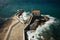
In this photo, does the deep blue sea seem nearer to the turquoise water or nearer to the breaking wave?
the turquoise water

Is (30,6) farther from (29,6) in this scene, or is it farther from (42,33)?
(42,33)

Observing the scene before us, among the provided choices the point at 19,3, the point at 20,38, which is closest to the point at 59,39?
the point at 20,38

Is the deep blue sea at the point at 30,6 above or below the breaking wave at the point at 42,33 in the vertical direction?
above

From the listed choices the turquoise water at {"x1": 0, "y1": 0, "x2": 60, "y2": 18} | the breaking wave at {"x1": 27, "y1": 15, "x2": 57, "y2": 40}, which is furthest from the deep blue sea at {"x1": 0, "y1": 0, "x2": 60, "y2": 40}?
the breaking wave at {"x1": 27, "y1": 15, "x2": 57, "y2": 40}

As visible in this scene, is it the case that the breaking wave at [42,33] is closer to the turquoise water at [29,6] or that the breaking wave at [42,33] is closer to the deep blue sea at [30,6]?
the deep blue sea at [30,6]

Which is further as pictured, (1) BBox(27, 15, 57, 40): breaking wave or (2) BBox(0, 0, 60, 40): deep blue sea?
(2) BBox(0, 0, 60, 40): deep blue sea

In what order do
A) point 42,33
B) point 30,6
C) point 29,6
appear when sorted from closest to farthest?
point 42,33 < point 30,6 < point 29,6

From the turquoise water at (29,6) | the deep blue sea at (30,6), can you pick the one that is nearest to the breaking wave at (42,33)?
the deep blue sea at (30,6)

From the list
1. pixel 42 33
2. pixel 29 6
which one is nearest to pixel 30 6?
pixel 29 6
